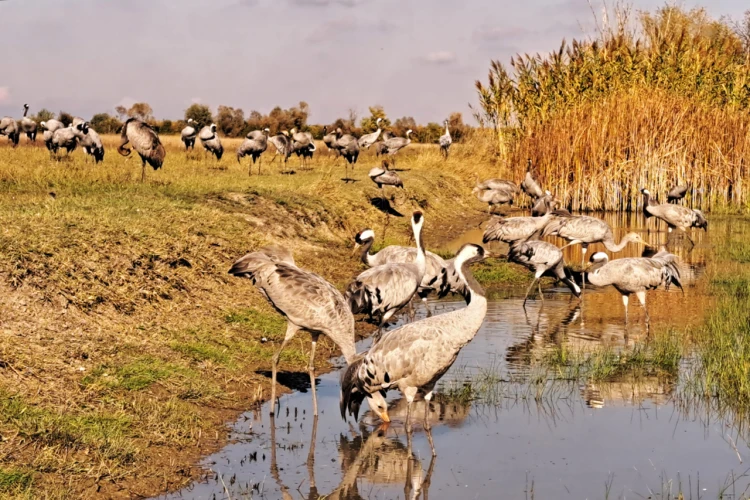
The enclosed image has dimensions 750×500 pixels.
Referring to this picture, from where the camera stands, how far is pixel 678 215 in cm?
2000

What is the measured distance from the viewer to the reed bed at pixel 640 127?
23203 millimetres

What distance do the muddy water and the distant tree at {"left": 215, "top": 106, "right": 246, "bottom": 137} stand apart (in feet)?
155

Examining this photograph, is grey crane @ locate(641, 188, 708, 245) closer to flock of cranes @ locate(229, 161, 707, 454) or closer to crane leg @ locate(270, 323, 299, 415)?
flock of cranes @ locate(229, 161, 707, 454)

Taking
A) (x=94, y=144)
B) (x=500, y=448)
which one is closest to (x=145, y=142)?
(x=94, y=144)

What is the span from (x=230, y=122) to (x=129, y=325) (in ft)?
160

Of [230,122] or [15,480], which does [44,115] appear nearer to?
[230,122]

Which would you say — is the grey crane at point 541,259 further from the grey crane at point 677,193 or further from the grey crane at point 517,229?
Result: the grey crane at point 677,193

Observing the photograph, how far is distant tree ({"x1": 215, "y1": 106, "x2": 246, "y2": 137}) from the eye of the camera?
5509 centimetres

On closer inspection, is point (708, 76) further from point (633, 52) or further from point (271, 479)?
point (271, 479)

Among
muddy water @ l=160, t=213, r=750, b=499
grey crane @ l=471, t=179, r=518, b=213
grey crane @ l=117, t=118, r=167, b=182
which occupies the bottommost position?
muddy water @ l=160, t=213, r=750, b=499

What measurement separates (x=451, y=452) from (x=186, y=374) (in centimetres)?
245

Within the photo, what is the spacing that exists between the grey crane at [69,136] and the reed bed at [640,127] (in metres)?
11.8

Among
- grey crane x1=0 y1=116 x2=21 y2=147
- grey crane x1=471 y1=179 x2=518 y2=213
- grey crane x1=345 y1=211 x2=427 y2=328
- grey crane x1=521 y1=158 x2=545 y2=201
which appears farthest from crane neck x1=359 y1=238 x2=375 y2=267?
grey crane x1=0 y1=116 x2=21 y2=147

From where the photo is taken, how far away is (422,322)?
6.96 meters
